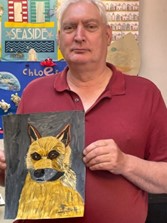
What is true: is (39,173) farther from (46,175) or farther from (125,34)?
(125,34)

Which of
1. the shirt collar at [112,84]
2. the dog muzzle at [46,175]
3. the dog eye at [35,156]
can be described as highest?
the shirt collar at [112,84]

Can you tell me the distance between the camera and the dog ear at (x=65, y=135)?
1.07m

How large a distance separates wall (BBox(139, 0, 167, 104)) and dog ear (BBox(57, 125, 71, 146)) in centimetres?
81

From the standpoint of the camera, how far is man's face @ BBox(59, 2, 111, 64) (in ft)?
3.76

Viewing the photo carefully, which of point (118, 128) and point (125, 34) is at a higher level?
point (125, 34)

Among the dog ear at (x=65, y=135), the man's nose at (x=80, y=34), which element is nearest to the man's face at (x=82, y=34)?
the man's nose at (x=80, y=34)

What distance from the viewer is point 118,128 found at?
44.4 inches

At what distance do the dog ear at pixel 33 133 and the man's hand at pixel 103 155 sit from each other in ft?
0.44

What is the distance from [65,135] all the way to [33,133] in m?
0.09

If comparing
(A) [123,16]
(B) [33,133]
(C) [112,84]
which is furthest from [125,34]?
(B) [33,133]

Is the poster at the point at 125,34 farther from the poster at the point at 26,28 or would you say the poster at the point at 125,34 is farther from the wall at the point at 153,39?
the poster at the point at 26,28

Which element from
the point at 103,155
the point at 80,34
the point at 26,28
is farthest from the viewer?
the point at 26,28

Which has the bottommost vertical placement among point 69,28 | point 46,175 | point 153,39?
point 46,175

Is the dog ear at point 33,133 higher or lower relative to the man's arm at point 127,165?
higher
